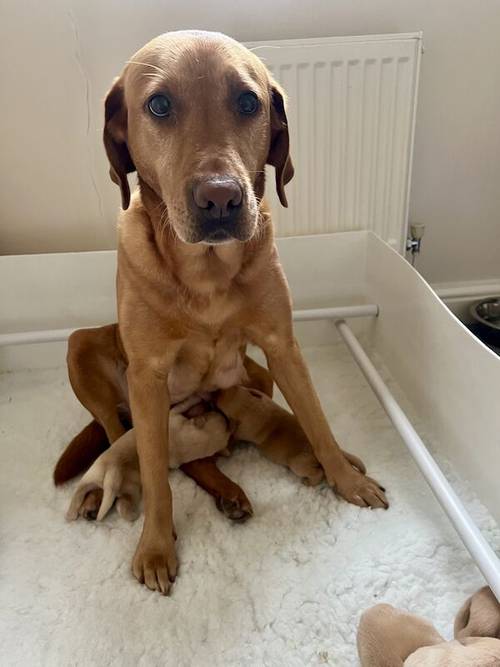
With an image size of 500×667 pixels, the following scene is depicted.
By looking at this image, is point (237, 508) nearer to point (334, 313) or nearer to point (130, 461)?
point (130, 461)

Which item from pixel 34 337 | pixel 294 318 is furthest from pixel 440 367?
pixel 34 337

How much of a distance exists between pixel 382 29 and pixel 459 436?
45.9 inches

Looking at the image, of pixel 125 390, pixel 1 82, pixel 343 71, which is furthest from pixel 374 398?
pixel 1 82

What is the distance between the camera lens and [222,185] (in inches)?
38.1

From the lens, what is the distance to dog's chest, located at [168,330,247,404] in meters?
1.29

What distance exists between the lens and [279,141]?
122 cm

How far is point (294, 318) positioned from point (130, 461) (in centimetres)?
62

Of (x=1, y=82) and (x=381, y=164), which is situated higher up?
(x=1, y=82)

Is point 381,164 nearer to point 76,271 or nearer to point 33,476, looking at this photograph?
point 76,271

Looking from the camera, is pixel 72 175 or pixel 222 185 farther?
pixel 72 175

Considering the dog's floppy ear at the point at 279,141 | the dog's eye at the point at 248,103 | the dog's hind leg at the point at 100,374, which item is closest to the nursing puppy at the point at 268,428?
the dog's hind leg at the point at 100,374

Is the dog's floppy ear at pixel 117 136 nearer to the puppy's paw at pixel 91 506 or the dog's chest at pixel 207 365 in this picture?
the dog's chest at pixel 207 365

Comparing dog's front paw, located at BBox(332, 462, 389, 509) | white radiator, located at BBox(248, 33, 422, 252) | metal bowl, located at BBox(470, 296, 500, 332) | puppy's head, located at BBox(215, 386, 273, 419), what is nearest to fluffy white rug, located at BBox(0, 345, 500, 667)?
dog's front paw, located at BBox(332, 462, 389, 509)

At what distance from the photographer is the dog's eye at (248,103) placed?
3.47ft
